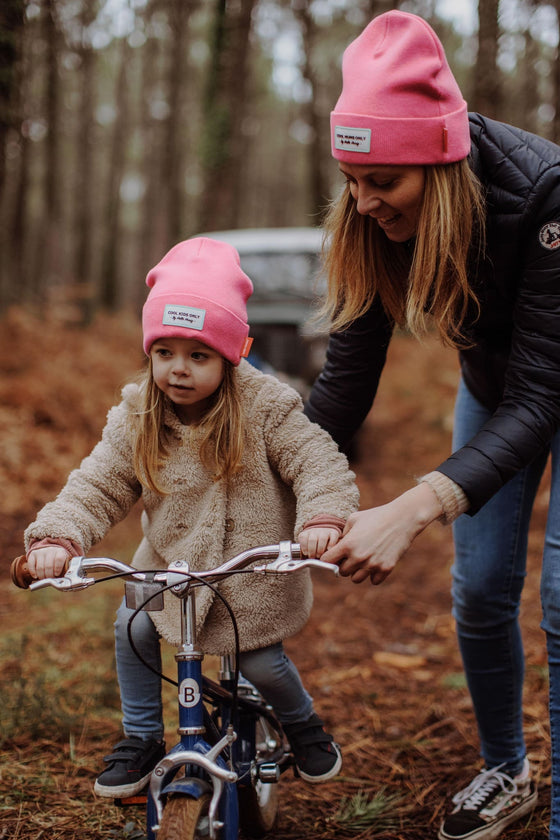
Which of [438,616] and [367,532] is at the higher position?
[367,532]

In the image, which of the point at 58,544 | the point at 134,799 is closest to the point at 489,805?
the point at 134,799

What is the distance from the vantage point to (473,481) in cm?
214

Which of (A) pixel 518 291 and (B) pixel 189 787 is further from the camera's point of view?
(A) pixel 518 291

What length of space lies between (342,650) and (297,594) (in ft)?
8.29

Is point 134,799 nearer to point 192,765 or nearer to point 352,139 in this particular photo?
point 192,765

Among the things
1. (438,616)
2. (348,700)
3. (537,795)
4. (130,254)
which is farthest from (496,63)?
Answer: (130,254)

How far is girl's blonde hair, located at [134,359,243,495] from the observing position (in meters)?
2.48

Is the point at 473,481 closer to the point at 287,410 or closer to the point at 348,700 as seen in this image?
the point at 287,410

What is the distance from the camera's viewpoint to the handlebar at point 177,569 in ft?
6.89

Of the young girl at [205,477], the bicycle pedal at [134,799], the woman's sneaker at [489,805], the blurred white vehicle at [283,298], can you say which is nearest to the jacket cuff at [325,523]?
A: the young girl at [205,477]

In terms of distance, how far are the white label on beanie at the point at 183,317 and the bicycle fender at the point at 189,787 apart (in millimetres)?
1241

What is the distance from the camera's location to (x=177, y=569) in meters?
2.12

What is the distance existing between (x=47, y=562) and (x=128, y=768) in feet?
2.24

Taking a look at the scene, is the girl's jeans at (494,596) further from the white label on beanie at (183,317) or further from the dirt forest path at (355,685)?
the white label on beanie at (183,317)
